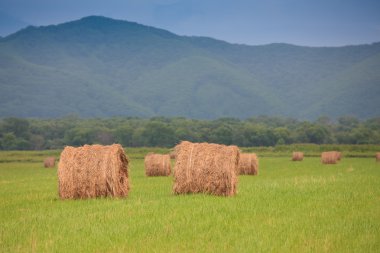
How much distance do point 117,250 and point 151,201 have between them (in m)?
6.74

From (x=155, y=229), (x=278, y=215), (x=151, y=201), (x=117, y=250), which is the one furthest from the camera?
(x=151, y=201)

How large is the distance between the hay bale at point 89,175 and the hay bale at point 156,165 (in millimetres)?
15486

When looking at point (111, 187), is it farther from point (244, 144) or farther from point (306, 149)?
point (244, 144)

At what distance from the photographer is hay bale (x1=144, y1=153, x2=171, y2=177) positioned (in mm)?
34844

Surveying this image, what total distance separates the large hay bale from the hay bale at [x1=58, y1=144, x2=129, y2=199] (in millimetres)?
2078

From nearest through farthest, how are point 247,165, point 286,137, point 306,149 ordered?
point 247,165 → point 306,149 → point 286,137

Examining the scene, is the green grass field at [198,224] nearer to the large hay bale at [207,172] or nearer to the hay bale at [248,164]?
the large hay bale at [207,172]

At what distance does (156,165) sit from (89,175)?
16234mm

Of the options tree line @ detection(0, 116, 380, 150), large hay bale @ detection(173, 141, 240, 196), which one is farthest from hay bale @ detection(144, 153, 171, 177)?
tree line @ detection(0, 116, 380, 150)

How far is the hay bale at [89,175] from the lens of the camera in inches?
735

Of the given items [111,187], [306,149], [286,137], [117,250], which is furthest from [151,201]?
[286,137]

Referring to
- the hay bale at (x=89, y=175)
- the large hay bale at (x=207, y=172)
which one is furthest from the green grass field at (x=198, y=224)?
the large hay bale at (x=207, y=172)

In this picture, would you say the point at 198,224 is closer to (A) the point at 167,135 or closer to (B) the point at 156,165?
(B) the point at 156,165

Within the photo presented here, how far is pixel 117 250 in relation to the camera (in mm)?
10742
